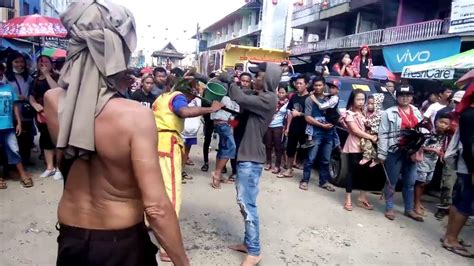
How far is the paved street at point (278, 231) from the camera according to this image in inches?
144

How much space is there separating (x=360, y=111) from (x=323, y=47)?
57.1ft

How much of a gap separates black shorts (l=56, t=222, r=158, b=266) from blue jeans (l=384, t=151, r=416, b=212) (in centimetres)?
409

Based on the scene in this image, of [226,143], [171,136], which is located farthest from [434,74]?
[171,136]

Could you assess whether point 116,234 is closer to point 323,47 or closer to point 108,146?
point 108,146

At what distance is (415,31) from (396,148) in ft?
38.2

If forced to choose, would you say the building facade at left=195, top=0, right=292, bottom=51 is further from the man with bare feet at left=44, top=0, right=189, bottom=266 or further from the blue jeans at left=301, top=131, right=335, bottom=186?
the man with bare feet at left=44, top=0, right=189, bottom=266

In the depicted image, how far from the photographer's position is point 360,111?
5.43 meters

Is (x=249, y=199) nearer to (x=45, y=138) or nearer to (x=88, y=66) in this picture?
(x=88, y=66)

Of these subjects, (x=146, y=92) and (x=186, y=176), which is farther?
(x=186, y=176)

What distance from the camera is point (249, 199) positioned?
3.36 metres

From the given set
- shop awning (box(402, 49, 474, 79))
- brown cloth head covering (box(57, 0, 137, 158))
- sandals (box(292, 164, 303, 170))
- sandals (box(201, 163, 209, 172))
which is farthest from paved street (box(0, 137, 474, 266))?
brown cloth head covering (box(57, 0, 137, 158))

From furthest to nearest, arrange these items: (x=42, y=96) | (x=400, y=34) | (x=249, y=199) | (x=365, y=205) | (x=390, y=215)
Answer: (x=400, y=34) < (x=42, y=96) < (x=365, y=205) < (x=390, y=215) < (x=249, y=199)

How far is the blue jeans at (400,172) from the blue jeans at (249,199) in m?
2.35

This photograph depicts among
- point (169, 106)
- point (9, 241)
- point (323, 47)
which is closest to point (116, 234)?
point (169, 106)
